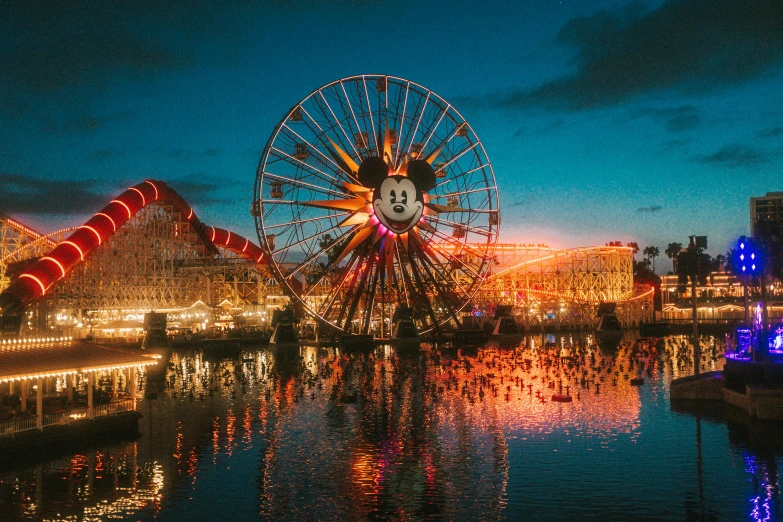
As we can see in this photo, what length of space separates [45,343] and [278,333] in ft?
155

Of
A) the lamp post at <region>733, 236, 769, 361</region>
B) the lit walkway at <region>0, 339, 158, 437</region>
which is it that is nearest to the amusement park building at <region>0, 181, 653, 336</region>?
the lit walkway at <region>0, 339, 158, 437</region>

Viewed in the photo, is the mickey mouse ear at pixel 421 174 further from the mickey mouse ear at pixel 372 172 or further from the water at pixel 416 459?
the water at pixel 416 459

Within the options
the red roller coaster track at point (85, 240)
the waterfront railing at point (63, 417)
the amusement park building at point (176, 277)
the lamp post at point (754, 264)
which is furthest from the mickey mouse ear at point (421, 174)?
the waterfront railing at point (63, 417)

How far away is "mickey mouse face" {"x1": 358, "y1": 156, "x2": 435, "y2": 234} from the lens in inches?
2744

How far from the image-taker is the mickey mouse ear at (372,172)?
69.5 m

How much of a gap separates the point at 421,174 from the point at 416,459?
45.7 meters

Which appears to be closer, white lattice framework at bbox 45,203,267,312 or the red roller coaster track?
the red roller coaster track

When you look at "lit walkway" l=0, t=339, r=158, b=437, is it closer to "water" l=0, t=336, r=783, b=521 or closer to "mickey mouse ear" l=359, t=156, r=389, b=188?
"water" l=0, t=336, r=783, b=521

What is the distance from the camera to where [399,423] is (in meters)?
35.7

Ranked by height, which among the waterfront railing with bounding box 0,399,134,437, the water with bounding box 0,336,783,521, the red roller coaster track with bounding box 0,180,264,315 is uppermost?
the red roller coaster track with bounding box 0,180,264,315

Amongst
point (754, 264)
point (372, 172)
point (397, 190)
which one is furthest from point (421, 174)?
point (754, 264)

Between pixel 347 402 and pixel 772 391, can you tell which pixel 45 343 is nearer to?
pixel 347 402

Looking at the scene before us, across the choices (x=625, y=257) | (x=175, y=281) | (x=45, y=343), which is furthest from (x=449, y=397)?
(x=625, y=257)

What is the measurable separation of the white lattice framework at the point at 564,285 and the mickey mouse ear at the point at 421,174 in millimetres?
38160
